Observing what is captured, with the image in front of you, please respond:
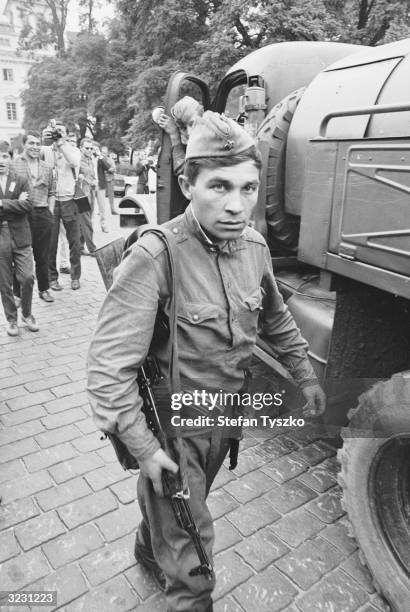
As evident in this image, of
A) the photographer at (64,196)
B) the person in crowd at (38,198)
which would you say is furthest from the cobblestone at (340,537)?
the photographer at (64,196)

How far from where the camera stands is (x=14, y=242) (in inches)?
189

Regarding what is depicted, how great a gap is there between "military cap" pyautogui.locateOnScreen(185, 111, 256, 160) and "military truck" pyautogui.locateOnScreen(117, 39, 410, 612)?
567 millimetres

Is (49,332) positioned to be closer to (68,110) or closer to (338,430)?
(338,430)

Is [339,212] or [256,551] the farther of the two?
[256,551]

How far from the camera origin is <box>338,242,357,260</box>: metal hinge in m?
1.96

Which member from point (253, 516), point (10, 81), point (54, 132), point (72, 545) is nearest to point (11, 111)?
point (10, 81)

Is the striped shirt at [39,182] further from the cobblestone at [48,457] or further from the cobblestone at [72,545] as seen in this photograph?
the cobblestone at [72,545]

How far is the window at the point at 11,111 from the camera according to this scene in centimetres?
5634

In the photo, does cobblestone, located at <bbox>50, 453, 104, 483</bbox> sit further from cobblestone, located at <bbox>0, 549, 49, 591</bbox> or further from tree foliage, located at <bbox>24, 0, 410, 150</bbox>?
tree foliage, located at <bbox>24, 0, 410, 150</bbox>

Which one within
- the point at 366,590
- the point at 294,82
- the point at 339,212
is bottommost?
the point at 366,590

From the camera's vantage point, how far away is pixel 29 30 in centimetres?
3534

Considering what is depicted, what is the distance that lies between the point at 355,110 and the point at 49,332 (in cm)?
401

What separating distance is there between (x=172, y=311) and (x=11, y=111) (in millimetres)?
63351

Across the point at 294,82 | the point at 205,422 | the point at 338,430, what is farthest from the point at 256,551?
the point at 294,82
